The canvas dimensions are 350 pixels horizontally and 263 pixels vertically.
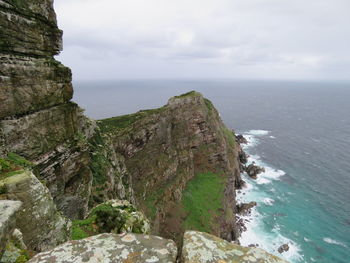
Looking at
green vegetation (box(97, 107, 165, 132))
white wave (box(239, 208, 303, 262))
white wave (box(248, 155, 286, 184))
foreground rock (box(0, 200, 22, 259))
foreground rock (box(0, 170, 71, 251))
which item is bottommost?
white wave (box(239, 208, 303, 262))

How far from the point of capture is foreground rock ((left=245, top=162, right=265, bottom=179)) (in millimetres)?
84875

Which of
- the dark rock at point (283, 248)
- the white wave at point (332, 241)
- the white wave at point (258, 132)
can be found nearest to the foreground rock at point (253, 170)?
the white wave at point (332, 241)

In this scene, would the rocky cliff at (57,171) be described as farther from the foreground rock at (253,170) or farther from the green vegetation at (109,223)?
the foreground rock at (253,170)

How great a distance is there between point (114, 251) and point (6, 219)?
2645 mm

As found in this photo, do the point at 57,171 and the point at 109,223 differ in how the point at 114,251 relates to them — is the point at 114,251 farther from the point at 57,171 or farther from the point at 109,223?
the point at 57,171

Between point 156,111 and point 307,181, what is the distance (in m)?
62.6

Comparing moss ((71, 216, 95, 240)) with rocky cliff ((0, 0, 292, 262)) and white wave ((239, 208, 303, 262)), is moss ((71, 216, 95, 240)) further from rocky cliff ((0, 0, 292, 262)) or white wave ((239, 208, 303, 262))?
white wave ((239, 208, 303, 262))

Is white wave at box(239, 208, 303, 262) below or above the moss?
below

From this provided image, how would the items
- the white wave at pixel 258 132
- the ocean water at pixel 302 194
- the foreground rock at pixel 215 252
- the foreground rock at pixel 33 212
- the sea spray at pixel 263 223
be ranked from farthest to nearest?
the white wave at pixel 258 132
the ocean water at pixel 302 194
the sea spray at pixel 263 223
the foreground rock at pixel 33 212
the foreground rock at pixel 215 252

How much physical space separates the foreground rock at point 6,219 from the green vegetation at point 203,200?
46.3m

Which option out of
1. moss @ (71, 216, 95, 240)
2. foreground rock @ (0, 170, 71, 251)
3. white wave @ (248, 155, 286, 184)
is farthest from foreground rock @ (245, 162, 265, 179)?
foreground rock @ (0, 170, 71, 251)

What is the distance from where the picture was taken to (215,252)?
5113mm

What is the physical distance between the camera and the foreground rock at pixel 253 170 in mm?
84875

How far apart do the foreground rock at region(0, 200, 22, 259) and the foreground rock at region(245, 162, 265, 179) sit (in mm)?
86809
